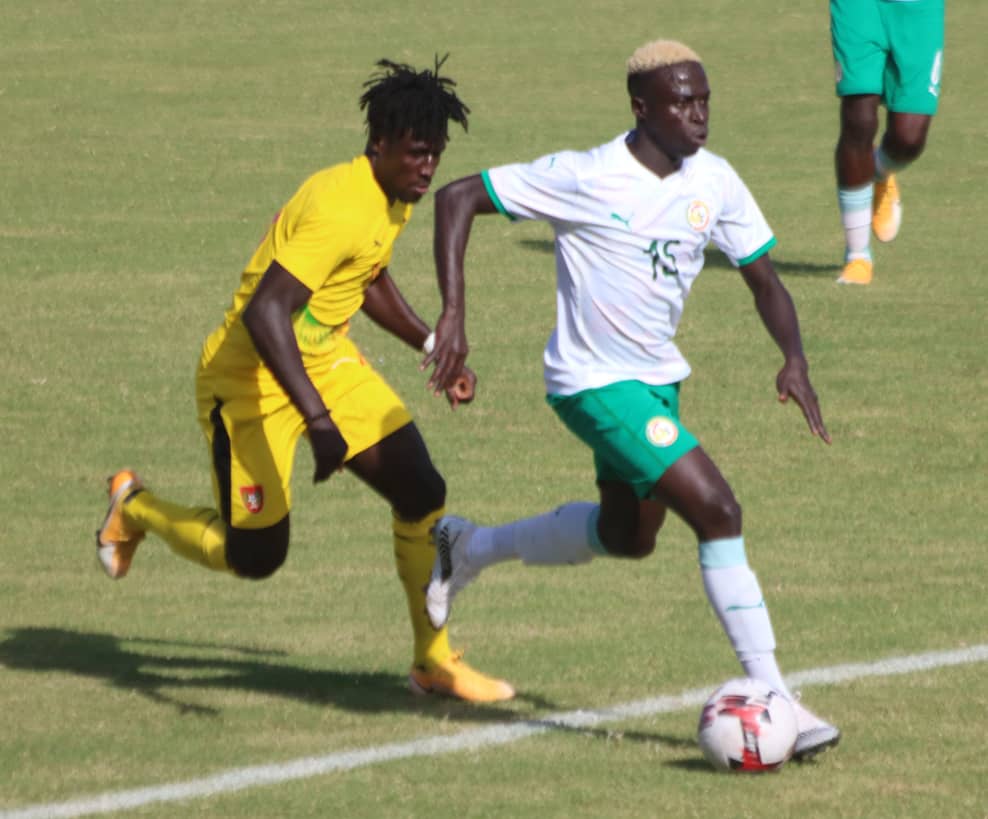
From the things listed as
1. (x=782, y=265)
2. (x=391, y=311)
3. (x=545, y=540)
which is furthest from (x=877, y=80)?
(x=545, y=540)

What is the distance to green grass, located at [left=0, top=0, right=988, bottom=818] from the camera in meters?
6.97

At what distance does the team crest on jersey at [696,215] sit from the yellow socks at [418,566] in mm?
1458

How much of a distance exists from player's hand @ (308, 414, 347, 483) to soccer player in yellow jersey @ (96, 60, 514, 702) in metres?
0.41

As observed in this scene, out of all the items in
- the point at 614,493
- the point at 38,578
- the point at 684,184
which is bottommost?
the point at 38,578

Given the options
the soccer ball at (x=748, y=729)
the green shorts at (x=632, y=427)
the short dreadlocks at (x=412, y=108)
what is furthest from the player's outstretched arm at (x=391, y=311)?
the soccer ball at (x=748, y=729)

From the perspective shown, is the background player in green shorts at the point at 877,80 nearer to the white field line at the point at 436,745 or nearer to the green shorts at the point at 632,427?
the white field line at the point at 436,745

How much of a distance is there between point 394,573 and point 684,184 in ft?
9.19

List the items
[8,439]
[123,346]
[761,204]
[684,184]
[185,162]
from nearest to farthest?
[684,184], [8,439], [123,346], [761,204], [185,162]

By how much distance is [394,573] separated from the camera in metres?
9.54

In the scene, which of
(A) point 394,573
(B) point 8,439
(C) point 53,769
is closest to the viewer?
(C) point 53,769

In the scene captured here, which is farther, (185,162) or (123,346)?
(185,162)

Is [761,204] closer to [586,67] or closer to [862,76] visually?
[862,76]

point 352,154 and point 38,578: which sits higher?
point 352,154

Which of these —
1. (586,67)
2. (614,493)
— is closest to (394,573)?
(614,493)
